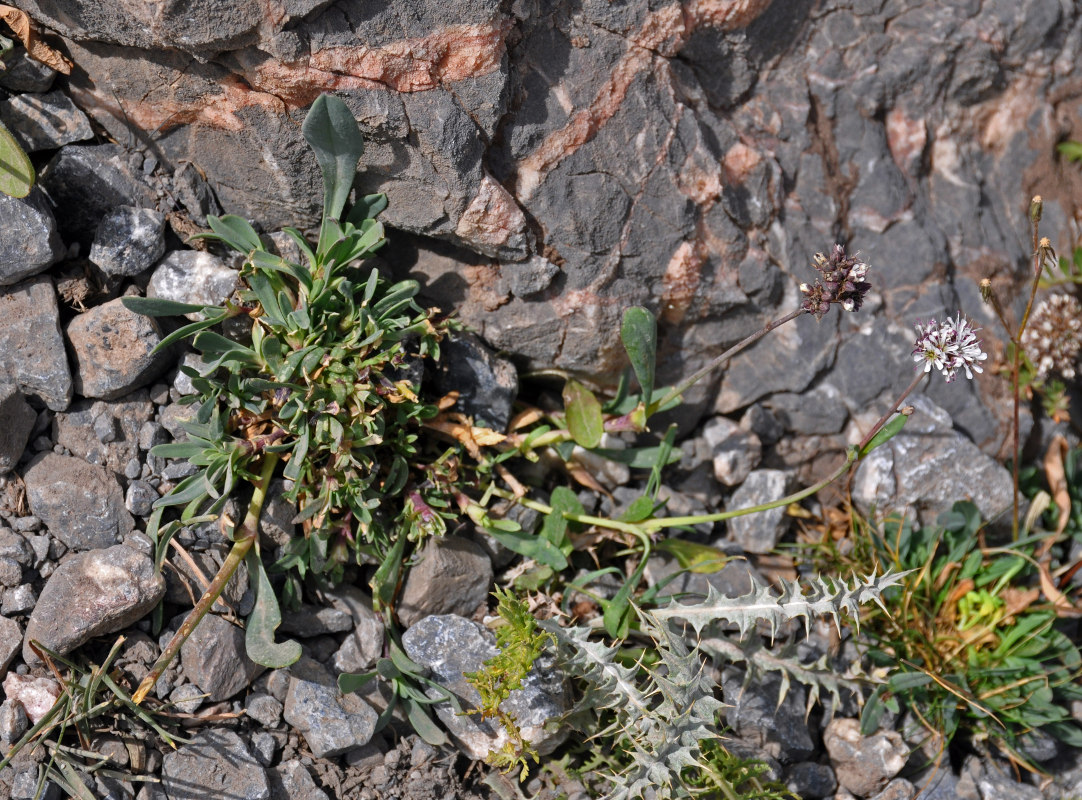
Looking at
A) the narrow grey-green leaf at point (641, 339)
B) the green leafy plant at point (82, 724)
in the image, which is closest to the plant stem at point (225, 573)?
the green leafy plant at point (82, 724)

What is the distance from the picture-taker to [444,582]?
11.6 ft

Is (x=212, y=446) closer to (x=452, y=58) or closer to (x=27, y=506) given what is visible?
(x=27, y=506)

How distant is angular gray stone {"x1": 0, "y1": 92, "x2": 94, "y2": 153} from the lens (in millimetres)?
3324

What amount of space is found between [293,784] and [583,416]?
1.83 meters

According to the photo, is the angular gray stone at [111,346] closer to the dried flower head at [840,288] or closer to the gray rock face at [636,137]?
the gray rock face at [636,137]

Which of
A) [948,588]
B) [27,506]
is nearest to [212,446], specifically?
[27,506]

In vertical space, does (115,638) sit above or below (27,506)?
below

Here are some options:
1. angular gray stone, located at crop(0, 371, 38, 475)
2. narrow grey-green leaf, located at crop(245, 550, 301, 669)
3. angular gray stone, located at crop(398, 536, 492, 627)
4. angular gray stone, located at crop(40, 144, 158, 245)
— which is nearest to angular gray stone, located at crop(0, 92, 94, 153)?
angular gray stone, located at crop(40, 144, 158, 245)

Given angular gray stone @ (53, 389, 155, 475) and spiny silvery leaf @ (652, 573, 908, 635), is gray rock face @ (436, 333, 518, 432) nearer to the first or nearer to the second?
spiny silvery leaf @ (652, 573, 908, 635)

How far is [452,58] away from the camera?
3246 millimetres

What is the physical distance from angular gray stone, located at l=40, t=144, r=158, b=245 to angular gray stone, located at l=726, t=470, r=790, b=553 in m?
2.92

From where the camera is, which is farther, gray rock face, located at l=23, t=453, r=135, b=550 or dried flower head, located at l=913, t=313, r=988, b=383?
gray rock face, located at l=23, t=453, r=135, b=550

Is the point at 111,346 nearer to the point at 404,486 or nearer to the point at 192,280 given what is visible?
the point at 192,280

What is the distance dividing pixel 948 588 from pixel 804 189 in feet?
6.56
